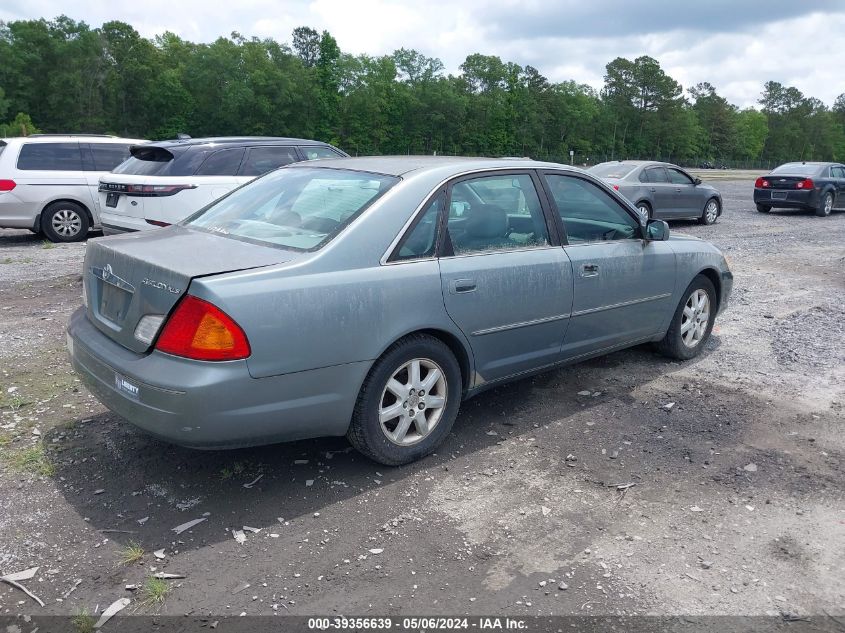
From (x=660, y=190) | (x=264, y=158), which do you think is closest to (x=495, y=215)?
(x=264, y=158)

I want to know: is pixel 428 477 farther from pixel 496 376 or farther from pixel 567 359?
pixel 567 359

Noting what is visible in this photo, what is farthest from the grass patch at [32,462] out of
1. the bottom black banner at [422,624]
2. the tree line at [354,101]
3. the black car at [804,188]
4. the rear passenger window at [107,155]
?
the tree line at [354,101]

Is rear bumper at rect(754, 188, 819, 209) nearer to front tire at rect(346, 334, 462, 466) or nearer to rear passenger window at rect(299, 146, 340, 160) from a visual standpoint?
rear passenger window at rect(299, 146, 340, 160)

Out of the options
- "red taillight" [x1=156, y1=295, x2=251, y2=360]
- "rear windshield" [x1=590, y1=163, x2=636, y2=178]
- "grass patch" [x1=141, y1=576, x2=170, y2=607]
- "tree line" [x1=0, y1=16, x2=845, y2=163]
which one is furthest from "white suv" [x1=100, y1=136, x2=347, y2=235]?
"tree line" [x1=0, y1=16, x2=845, y2=163]

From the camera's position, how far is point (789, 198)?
2016 centimetres

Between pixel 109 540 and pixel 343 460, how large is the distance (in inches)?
51.6

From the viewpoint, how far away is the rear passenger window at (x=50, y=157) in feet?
37.8

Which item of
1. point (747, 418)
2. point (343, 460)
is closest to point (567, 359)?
point (747, 418)

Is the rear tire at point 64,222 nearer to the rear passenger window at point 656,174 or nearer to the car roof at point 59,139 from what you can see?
the car roof at point 59,139

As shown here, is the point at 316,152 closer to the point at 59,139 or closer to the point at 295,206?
the point at 59,139

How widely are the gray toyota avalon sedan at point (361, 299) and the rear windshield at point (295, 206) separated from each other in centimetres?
1

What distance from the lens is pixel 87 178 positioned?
11.9m

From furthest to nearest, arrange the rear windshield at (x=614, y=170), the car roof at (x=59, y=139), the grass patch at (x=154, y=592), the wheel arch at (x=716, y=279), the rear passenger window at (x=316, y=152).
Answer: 1. the rear windshield at (x=614, y=170)
2. the car roof at (x=59, y=139)
3. the rear passenger window at (x=316, y=152)
4. the wheel arch at (x=716, y=279)
5. the grass patch at (x=154, y=592)

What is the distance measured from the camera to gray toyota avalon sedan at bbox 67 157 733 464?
3.43 m
